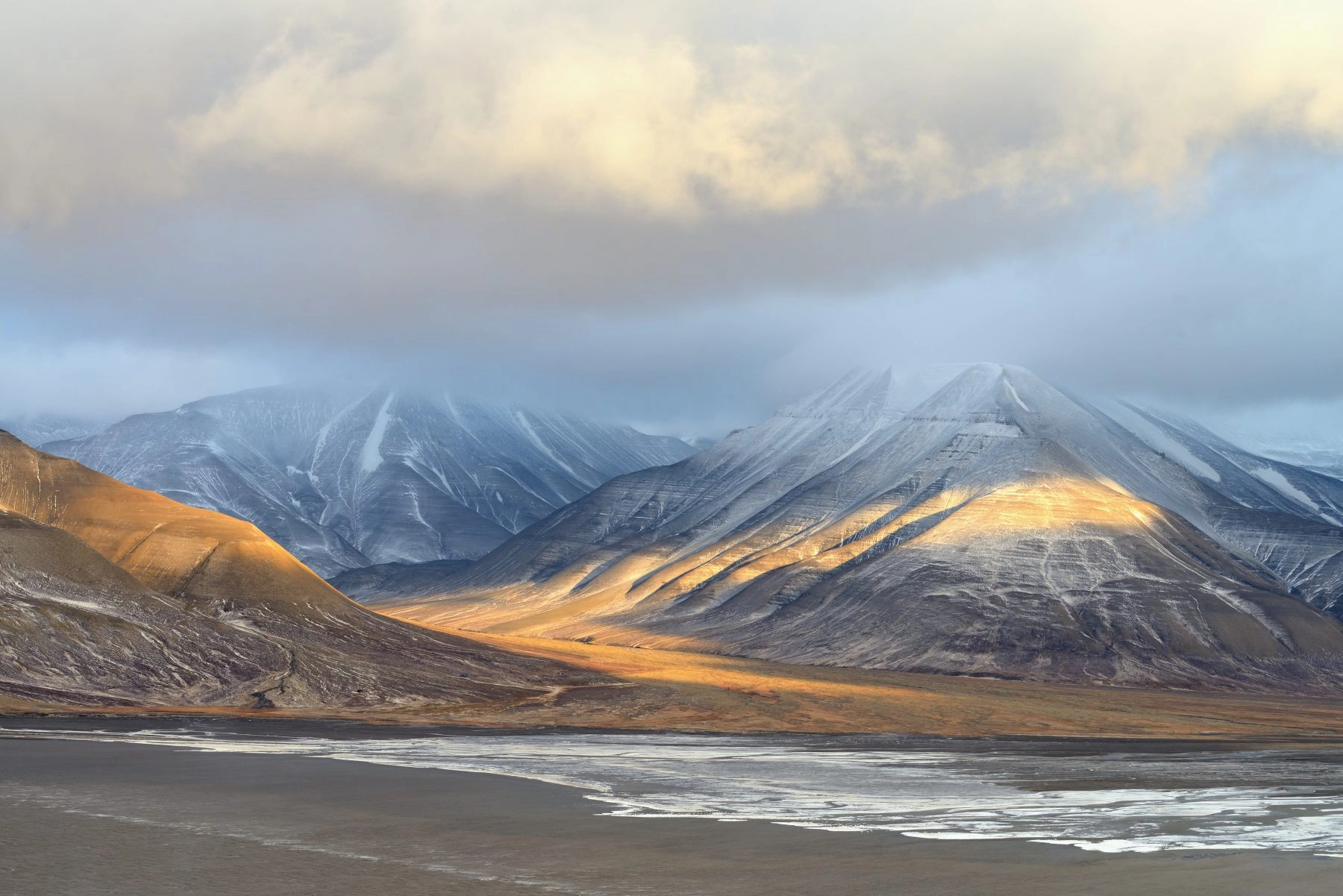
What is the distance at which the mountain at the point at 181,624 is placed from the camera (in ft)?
345

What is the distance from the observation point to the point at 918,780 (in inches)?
2463

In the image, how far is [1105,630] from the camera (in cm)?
19862

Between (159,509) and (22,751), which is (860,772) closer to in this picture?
(22,751)

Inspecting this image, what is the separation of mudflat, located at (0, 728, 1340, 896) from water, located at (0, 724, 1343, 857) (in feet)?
10.1

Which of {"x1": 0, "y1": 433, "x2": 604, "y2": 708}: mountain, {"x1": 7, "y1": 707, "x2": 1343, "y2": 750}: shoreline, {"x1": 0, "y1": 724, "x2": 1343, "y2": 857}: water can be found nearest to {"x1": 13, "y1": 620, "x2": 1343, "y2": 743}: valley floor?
{"x1": 7, "y1": 707, "x2": 1343, "y2": 750}: shoreline

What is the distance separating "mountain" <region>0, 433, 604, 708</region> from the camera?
10525 cm

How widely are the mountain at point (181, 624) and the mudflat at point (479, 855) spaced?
184 feet

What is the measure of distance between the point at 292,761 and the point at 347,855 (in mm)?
28229

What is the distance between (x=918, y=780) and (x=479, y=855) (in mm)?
30481

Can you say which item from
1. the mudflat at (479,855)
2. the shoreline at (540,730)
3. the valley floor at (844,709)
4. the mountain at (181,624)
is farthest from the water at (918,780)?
the mountain at (181,624)

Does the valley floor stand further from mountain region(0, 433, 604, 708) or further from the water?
the water

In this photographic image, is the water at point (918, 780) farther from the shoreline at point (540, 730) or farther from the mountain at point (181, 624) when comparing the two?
the mountain at point (181, 624)

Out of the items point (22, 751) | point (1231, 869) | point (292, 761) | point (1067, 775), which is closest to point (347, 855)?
point (1231, 869)

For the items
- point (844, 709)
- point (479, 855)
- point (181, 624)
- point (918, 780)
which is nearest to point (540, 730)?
point (844, 709)
